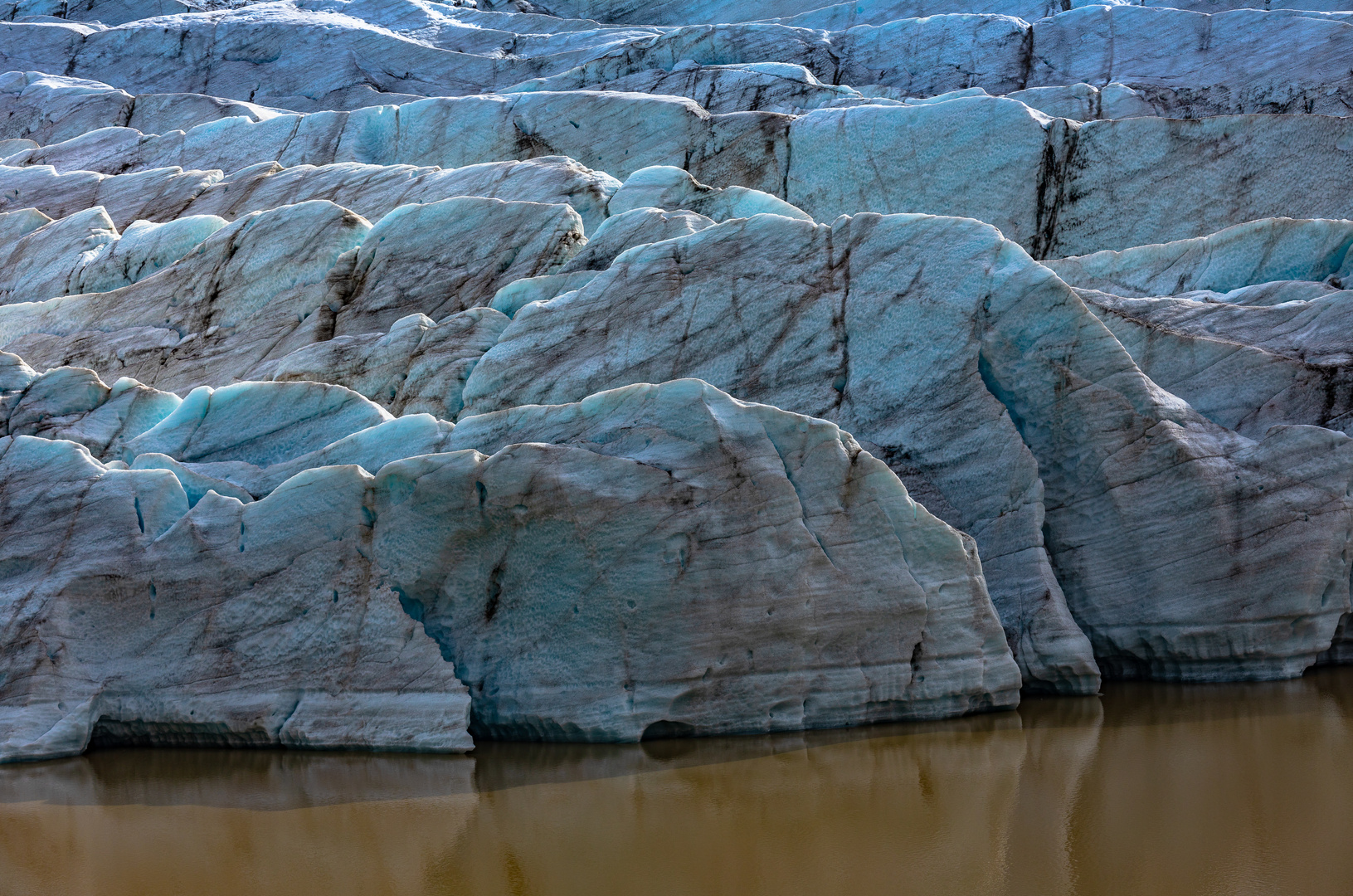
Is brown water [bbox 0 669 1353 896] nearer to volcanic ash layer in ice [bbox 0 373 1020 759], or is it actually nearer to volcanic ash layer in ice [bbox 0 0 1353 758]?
volcanic ash layer in ice [bbox 0 373 1020 759]

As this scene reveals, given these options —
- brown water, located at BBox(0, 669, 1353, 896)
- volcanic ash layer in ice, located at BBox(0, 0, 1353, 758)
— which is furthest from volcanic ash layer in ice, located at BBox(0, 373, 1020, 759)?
brown water, located at BBox(0, 669, 1353, 896)

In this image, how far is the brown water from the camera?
6.91 metres

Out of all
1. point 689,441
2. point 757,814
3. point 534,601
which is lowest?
point 757,814

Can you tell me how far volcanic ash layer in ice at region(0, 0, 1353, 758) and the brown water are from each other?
1.65 ft

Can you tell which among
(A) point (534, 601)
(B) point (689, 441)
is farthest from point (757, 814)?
(B) point (689, 441)

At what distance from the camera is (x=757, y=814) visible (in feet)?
25.8

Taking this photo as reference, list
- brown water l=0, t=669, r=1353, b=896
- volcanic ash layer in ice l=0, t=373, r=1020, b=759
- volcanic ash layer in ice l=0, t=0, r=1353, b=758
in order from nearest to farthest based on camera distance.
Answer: brown water l=0, t=669, r=1353, b=896
volcanic ash layer in ice l=0, t=373, r=1020, b=759
volcanic ash layer in ice l=0, t=0, r=1353, b=758

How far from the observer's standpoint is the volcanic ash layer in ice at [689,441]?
9.66m

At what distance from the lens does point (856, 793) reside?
818 centimetres

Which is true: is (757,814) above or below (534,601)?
below

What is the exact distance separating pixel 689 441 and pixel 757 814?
3.24 meters

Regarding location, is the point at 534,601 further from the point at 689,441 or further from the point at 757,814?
the point at 757,814

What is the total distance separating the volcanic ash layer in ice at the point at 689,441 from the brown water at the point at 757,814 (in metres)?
0.50

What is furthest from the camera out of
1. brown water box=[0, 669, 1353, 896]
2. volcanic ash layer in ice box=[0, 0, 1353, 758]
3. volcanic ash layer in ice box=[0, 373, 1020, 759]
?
volcanic ash layer in ice box=[0, 0, 1353, 758]
